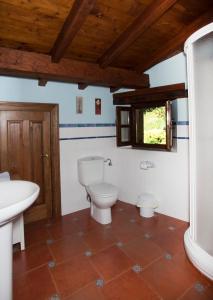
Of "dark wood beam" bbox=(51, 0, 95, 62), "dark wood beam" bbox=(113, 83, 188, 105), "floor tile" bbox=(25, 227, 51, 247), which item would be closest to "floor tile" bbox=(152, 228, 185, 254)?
"floor tile" bbox=(25, 227, 51, 247)

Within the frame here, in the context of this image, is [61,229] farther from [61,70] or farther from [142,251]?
[61,70]

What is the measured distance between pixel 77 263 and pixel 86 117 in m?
2.01

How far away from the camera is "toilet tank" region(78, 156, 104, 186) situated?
3.00 metres

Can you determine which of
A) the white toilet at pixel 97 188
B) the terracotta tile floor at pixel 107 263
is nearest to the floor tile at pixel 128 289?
the terracotta tile floor at pixel 107 263

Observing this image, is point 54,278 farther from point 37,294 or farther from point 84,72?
point 84,72

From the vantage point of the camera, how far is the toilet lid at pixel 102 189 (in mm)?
2630

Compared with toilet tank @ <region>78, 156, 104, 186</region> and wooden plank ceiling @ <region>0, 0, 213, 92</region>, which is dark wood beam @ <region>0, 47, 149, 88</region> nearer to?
wooden plank ceiling @ <region>0, 0, 213, 92</region>

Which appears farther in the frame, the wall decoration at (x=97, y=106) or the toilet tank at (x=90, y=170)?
the wall decoration at (x=97, y=106)

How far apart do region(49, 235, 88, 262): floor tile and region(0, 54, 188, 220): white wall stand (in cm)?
73

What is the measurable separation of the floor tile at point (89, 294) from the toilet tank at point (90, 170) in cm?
148

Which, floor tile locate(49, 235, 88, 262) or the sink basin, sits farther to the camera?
floor tile locate(49, 235, 88, 262)

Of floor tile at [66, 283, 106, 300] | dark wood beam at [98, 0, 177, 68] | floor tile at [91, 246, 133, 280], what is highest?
dark wood beam at [98, 0, 177, 68]

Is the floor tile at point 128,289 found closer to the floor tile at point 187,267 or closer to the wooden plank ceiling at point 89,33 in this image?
the floor tile at point 187,267

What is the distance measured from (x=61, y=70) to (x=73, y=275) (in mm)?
2103
